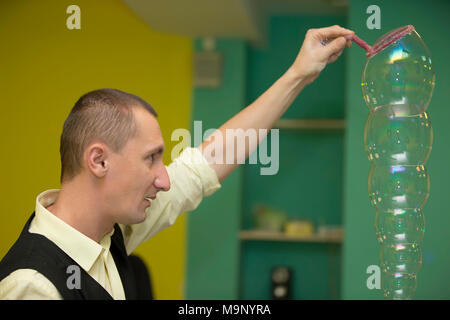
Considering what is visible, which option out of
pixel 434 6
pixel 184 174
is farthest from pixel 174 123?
pixel 434 6

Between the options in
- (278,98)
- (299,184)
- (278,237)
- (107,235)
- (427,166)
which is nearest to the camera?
(107,235)

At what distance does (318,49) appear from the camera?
40.6 inches

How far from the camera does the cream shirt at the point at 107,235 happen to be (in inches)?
30.8

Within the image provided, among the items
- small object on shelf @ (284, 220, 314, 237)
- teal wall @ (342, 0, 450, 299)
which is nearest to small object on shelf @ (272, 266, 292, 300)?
small object on shelf @ (284, 220, 314, 237)

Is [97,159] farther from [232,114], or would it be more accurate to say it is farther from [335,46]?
[232,114]

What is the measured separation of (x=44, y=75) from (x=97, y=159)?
0.73 ft

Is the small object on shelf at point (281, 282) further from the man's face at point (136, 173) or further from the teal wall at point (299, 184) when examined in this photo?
the man's face at point (136, 173)

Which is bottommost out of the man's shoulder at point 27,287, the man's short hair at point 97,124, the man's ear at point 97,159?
the man's shoulder at point 27,287

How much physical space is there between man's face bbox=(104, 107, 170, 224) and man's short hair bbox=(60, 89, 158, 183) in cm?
2

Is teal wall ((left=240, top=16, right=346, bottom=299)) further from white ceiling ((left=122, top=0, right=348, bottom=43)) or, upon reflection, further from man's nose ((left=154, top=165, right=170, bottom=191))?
man's nose ((left=154, top=165, right=170, bottom=191))

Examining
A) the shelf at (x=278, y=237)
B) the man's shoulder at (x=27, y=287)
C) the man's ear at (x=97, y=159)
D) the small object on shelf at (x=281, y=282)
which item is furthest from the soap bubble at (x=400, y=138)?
the small object on shelf at (x=281, y=282)

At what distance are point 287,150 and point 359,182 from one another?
73 cm

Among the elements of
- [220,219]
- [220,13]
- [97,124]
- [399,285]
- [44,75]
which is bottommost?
[220,219]

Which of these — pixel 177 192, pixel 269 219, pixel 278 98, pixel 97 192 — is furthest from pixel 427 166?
pixel 97 192
